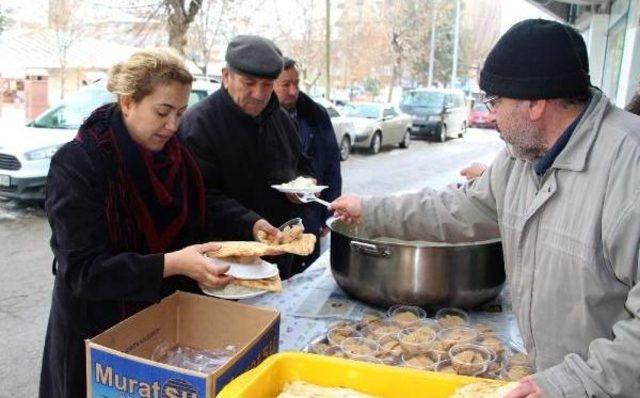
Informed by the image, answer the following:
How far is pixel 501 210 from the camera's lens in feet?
6.39

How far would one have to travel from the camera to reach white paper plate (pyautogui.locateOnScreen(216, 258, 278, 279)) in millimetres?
1979

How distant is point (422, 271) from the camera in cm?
228

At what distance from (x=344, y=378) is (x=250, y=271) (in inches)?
24.0

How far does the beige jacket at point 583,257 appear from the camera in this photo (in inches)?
51.6

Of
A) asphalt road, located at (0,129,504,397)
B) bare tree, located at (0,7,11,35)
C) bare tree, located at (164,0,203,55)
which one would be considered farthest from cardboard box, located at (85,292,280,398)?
bare tree, located at (0,7,11,35)

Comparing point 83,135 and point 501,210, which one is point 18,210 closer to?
point 83,135

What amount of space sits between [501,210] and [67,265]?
1.37 meters

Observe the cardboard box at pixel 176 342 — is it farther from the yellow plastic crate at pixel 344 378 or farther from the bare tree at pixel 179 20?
the bare tree at pixel 179 20

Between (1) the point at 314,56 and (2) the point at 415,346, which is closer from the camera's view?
(2) the point at 415,346

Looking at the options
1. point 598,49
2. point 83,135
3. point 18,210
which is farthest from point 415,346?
point 598,49

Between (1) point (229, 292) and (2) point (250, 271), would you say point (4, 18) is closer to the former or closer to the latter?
(1) point (229, 292)

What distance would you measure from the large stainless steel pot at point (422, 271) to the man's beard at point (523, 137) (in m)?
0.64

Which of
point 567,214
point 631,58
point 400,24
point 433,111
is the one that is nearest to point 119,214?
point 567,214

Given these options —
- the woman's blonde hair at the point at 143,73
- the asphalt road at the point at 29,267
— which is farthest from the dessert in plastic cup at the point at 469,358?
the asphalt road at the point at 29,267
